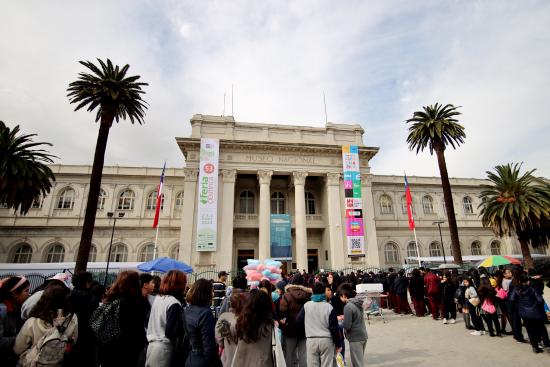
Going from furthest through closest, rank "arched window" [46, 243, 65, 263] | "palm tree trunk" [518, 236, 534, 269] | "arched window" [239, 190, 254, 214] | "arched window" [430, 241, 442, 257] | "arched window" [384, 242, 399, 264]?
"arched window" [430, 241, 442, 257] → "arched window" [384, 242, 399, 264] → "arched window" [239, 190, 254, 214] → "arched window" [46, 243, 65, 263] → "palm tree trunk" [518, 236, 534, 269]

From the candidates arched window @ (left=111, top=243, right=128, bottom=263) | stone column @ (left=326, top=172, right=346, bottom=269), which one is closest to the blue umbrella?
stone column @ (left=326, top=172, right=346, bottom=269)

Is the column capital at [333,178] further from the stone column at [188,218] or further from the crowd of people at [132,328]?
the crowd of people at [132,328]

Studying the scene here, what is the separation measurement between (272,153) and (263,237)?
7.52 m

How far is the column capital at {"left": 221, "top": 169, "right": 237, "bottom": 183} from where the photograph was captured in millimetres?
24219

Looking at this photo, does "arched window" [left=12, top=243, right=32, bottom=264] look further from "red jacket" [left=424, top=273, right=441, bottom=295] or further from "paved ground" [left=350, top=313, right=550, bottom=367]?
"red jacket" [left=424, top=273, right=441, bottom=295]

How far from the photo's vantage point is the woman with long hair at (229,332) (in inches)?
135

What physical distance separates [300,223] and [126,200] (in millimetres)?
17824

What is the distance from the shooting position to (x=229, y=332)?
135 inches

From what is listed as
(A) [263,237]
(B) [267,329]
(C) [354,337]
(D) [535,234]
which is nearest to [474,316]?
(C) [354,337]

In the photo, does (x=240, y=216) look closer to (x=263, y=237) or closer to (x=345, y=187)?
(x=263, y=237)

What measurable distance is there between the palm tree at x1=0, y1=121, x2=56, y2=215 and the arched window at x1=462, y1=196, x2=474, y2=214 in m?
39.8

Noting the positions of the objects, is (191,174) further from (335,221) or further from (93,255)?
(335,221)

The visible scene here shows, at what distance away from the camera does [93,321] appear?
3.23 metres

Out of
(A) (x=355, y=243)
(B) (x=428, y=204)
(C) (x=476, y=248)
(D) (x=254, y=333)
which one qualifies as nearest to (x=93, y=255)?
(A) (x=355, y=243)
